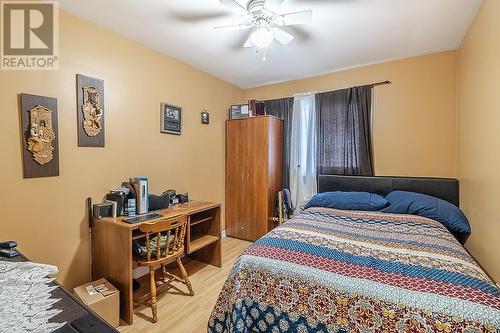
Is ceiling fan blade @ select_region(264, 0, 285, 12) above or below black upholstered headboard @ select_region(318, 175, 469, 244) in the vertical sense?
above

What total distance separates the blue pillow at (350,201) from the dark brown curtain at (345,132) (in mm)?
457

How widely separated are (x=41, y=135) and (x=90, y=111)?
1.44 feet

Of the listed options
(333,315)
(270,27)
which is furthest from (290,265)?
(270,27)

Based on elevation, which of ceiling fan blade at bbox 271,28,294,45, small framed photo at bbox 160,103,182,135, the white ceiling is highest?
the white ceiling

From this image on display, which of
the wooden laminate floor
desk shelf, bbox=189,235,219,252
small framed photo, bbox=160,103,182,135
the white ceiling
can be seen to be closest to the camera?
the wooden laminate floor

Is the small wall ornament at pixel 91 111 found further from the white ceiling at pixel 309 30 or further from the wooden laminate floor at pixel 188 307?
the wooden laminate floor at pixel 188 307

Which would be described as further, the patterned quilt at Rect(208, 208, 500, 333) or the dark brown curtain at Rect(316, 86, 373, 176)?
the dark brown curtain at Rect(316, 86, 373, 176)

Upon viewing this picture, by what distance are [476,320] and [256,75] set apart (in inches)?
135

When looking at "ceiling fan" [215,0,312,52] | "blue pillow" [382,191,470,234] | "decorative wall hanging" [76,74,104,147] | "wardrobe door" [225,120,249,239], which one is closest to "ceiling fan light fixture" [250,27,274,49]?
"ceiling fan" [215,0,312,52]

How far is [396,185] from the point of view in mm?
2975

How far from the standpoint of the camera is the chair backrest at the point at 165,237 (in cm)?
192

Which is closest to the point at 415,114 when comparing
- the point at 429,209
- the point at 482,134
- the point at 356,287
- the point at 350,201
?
the point at 482,134

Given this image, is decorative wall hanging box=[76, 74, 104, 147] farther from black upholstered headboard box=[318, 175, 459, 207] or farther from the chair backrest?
black upholstered headboard box=[318, 175, 459, 207]

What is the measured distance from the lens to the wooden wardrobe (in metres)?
3.52
